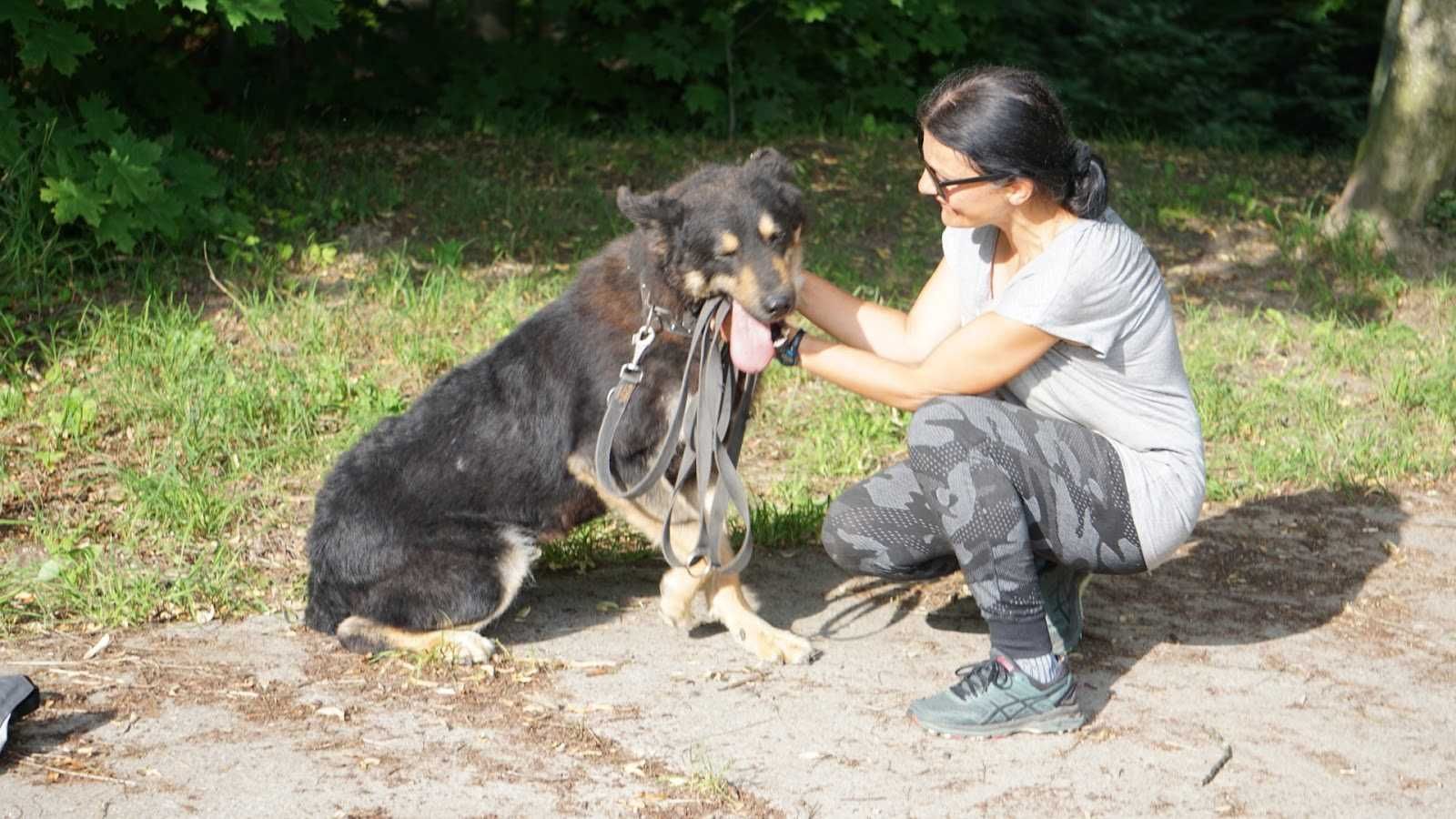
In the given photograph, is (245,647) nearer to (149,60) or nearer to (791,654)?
(791,654)

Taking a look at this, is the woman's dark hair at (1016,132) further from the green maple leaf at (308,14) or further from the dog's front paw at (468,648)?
the green maple leaf at (308,14)

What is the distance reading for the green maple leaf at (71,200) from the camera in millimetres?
6816

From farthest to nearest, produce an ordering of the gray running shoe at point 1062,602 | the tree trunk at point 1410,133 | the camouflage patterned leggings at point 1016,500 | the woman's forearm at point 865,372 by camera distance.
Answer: the tree trunk at point 1410,133 < the gray running shoe at point 1062,602 < the woman's forearm at point 865,372 < the camouflage patterned leggings at point 1016,500

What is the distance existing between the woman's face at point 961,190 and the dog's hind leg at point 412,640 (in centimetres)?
182

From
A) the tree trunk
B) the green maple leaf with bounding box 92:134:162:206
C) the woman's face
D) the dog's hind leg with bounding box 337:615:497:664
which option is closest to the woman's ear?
the woman's face

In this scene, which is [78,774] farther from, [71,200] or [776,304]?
[71,200]

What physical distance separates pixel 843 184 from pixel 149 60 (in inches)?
177

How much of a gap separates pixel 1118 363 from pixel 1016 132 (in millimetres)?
718

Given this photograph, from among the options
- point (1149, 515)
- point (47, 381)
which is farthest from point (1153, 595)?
point (47, 381)

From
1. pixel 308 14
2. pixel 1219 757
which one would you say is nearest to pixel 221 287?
A: pixel 308 14

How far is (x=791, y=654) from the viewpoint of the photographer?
168 inches

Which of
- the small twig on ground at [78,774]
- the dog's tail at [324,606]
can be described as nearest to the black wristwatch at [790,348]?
the dog's tail at [324,606]

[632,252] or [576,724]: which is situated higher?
[632,252]

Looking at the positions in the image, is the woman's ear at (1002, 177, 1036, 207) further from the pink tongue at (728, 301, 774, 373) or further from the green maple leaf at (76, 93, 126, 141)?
the green maple leaf at (76, 93, 126, 141)
